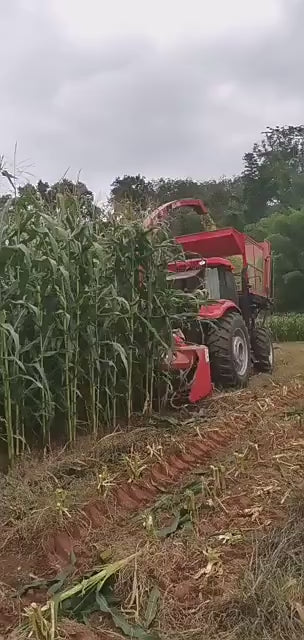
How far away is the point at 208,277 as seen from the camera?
7.64 meters

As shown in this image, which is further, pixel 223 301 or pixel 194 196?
pixel 194 196

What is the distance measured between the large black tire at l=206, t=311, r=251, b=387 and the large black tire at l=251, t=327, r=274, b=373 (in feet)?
5.66

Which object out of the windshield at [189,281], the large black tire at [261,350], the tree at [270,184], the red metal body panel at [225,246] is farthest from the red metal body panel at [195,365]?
the tree at [270,184]

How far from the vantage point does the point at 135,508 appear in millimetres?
3373

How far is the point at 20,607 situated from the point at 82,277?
2.52 meters

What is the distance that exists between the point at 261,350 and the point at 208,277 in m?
1.66

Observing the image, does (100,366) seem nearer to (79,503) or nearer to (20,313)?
(20,313)

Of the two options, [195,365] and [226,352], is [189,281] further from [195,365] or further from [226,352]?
[195,365]

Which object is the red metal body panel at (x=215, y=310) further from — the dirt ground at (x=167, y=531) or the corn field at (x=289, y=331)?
the corn field at (x=289, y=331)

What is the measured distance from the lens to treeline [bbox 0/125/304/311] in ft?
17.2

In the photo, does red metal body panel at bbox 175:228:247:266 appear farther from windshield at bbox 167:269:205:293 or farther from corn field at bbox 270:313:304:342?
corn field at bbox 270:313:304:342

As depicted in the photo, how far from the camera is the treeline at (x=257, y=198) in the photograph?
207 inches

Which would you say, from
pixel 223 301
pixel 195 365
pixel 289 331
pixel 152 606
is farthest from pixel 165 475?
pixel 289 331

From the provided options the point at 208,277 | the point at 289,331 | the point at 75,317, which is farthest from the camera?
the point at 289,331
